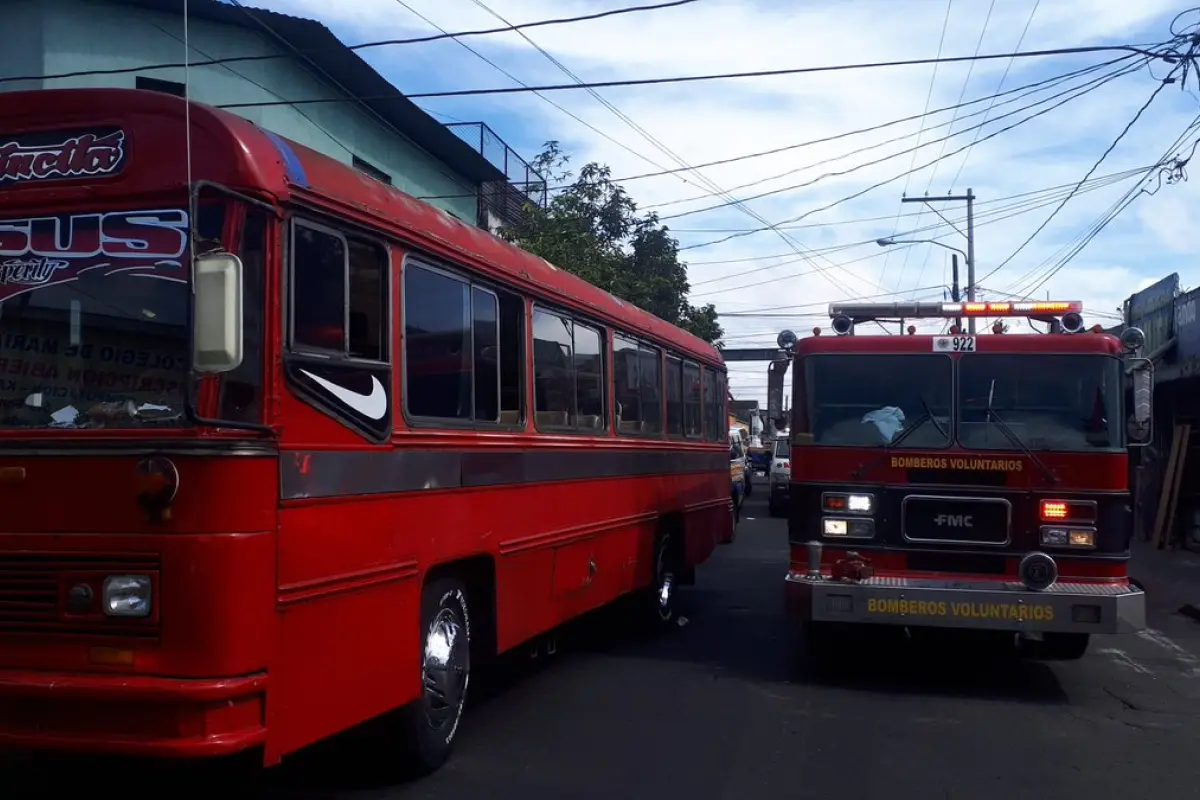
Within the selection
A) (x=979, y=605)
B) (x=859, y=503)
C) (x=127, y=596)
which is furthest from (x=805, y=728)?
(x=127, y=596)

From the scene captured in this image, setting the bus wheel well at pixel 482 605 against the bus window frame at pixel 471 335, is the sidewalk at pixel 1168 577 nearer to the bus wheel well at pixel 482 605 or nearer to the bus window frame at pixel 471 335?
the bus window frame at pixel 471 335

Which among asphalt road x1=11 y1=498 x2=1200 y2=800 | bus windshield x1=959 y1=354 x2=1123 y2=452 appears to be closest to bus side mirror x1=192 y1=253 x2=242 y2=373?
asphalt road x1=11 y1=498 x2=1200 y2=800

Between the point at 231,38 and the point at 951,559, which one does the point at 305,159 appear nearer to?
the point at 951,559

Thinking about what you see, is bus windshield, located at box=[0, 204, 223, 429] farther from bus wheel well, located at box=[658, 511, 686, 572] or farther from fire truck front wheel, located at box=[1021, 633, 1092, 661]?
bus wheel well, located at box=[658, 511, 686, 572]

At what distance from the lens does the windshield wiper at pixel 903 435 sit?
9180mm

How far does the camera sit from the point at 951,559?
899 centimetres

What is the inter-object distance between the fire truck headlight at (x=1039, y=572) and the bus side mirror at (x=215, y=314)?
20.6ft

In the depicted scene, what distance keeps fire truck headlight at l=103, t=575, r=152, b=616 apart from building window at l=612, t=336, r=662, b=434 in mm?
5986

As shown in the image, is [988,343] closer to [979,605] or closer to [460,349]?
[979,605]

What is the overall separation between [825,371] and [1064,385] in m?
1.79

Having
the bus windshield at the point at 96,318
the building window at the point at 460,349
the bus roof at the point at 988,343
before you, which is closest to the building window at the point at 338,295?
the building window at the point at 460,349

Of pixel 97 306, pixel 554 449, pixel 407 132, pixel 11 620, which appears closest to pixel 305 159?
pixel 97 306

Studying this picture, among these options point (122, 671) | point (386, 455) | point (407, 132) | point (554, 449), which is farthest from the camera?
point (407, 132)

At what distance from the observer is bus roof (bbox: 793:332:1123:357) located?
30.2 feet
